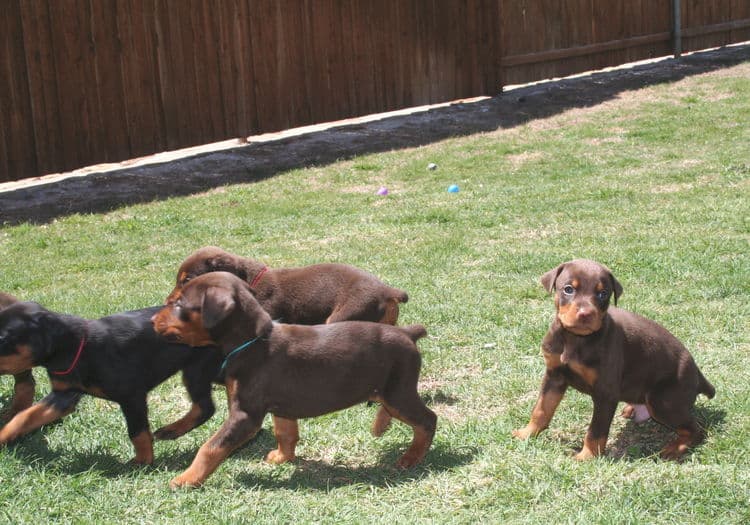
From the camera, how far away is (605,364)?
5.34m

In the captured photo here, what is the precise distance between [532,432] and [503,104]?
1301 centimetres

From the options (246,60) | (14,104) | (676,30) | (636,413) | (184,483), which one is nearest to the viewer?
(184,483)

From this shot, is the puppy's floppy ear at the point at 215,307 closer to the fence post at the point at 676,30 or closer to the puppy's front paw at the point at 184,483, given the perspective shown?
the puppy's front paw at the point at 184,483

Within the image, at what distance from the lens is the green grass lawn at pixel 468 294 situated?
191 inches

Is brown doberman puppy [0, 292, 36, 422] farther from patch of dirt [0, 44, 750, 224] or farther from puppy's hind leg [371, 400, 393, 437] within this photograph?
patch of dirt [0, 44, 750, 224]

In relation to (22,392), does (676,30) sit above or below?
above

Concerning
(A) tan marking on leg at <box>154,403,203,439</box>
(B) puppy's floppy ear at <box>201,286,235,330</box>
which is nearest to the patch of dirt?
(A) tan marking on leg at <box>154,403,203,439</box>

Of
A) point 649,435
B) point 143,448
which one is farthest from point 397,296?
point 143,448

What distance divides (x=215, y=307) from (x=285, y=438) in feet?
2.90

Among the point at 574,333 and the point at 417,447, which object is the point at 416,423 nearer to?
the point at 417,447

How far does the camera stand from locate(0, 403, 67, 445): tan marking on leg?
5539 mm

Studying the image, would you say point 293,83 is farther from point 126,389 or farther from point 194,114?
point 126,389

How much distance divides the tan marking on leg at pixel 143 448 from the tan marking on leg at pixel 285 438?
0.65 m

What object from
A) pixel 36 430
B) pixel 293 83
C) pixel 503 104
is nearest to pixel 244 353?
pixel 36 430
